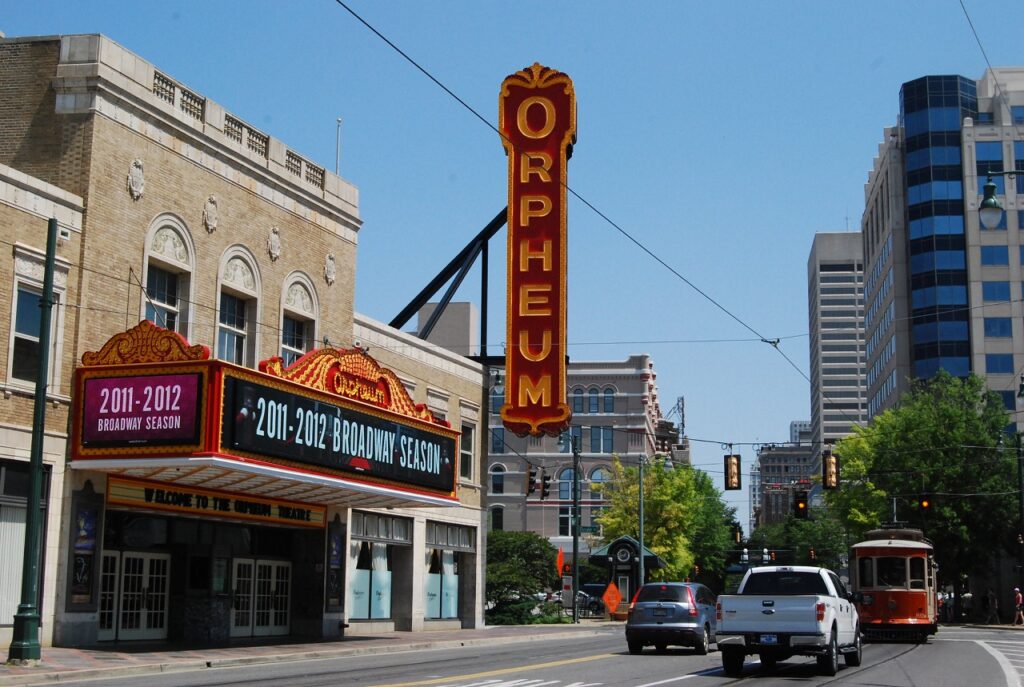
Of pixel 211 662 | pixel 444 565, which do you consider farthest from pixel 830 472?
pixel 211 662

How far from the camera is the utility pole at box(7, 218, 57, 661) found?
20.6 meters

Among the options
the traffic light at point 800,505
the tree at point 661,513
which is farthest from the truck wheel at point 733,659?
the tree at point 661,513

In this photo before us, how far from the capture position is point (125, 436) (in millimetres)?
25141

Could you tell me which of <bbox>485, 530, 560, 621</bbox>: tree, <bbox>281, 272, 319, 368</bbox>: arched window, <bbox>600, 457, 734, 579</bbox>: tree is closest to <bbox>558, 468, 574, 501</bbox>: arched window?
<bbox>600, 457, 734, 579</bbox>: tree

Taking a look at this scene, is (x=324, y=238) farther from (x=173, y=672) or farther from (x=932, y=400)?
(x=932, y=400)

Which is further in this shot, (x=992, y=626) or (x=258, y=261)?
(x=992, y=626)

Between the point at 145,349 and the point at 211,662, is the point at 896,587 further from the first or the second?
the point at 145,349

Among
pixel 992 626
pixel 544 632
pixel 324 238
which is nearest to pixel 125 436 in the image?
pixel 324 238

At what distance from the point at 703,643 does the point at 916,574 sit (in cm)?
1134

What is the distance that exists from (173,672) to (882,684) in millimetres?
12123

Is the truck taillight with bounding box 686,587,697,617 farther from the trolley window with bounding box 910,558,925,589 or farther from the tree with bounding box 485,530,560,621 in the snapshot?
the tree with bounding box 485,530,560,621

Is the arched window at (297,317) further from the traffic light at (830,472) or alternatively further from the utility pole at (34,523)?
the traffic light at (830,472)

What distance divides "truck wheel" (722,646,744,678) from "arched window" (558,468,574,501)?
264 feet

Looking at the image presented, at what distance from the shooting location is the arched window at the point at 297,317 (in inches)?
1328
